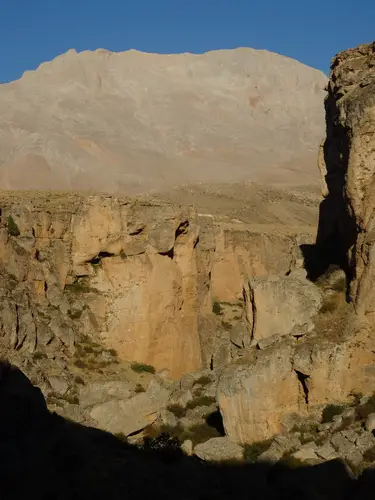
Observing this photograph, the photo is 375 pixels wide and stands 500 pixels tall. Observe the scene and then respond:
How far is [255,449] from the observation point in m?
17.5

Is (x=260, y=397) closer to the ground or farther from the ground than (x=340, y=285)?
closer to the ground

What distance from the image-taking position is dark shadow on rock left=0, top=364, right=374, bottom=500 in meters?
14.1

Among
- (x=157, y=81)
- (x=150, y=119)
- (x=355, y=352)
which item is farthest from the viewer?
(x=157, y=81)

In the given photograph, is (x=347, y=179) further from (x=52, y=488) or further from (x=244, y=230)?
(x=244, y=230)

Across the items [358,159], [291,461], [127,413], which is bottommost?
[127,413]

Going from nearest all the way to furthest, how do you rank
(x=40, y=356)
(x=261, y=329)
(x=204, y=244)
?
1. (x=261, y=329)
2. (x=40, y=356)
3. (x=204, y=244)

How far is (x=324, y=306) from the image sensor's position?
1967 centimetres

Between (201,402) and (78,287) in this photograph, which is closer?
(201,402)

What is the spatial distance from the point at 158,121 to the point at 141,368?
433ft

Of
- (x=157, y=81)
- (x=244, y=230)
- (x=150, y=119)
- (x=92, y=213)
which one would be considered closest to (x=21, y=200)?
(x=92, y=213)

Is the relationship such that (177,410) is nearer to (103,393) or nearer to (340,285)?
(103,393)

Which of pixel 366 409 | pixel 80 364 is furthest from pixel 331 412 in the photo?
pixel 80 364

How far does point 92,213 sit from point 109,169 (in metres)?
99.0

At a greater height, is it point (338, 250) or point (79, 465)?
point (338, 250)
